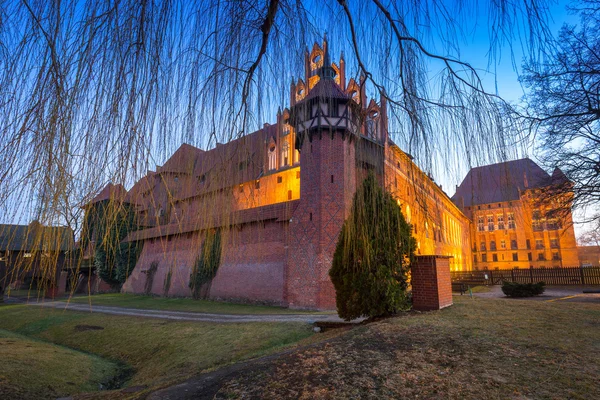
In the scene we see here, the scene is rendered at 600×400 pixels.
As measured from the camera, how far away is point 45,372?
6.60m

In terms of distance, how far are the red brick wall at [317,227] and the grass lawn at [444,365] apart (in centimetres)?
1016

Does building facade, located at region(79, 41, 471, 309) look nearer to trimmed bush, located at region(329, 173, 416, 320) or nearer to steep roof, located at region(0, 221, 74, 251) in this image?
steep roof, located at region(0, 221, 74, 251)

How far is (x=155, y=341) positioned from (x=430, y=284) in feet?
27.8

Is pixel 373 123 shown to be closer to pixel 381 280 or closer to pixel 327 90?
pixel 327 90

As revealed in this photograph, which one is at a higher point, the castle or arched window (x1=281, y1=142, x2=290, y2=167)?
arched window (x1=281, y1=142, x2=290, y2=167)

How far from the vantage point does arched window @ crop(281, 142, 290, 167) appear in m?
28.1

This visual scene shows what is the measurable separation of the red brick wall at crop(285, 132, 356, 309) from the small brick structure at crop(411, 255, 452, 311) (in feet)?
25.7

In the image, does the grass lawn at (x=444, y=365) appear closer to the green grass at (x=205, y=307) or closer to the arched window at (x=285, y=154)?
the green grass at (x=205, y=307)

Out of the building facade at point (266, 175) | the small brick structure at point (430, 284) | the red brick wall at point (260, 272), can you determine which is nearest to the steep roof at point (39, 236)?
the building facade at point (266, 175)

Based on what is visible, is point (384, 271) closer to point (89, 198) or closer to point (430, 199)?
point (430, 199)

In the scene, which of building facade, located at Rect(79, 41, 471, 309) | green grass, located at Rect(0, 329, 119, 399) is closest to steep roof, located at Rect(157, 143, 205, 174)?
building facade, located at Rect(79, 41, 471, 309)

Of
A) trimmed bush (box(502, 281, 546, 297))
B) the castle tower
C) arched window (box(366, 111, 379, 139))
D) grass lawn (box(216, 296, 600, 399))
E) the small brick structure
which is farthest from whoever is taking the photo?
the castle tower

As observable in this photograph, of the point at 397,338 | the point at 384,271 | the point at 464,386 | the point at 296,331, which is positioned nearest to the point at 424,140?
the point at 464,386

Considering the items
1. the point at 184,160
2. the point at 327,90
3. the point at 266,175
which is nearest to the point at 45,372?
the point at 266,175
